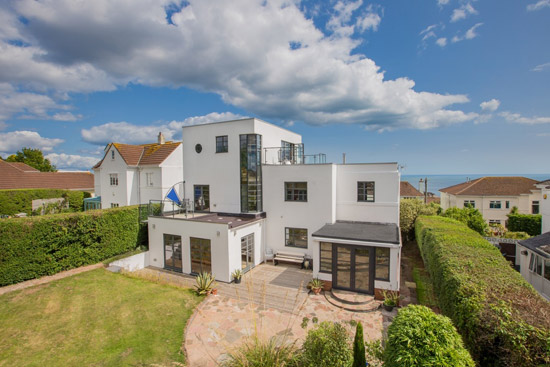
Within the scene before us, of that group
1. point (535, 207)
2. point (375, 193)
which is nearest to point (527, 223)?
point (535, 207)

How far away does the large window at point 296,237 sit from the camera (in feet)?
55.2

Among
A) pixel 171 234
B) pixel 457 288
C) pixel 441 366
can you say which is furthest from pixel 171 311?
pixel 457 288

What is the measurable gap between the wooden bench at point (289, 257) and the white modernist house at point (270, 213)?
0.76 ft

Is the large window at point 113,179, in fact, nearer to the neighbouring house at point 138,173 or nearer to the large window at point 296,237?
the neighbouring house at point 138,173

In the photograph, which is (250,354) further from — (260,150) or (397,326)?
(260,150)

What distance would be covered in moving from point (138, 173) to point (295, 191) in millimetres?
17072

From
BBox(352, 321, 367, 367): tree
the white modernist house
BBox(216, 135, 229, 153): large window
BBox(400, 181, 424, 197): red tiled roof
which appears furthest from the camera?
BBox(400, 181, 424, 197): red tiled roof

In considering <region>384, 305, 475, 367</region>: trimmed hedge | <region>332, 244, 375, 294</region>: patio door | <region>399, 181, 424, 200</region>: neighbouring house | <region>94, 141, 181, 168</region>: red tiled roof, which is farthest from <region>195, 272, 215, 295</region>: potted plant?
<region>399, 181, 424, 200</region>: neighbouring house

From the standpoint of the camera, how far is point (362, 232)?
13750 millimetres

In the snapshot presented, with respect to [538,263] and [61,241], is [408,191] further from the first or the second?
[61,241]

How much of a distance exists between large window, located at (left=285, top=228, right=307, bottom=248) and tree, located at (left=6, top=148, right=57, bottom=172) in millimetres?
63965

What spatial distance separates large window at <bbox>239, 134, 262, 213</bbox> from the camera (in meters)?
17.7

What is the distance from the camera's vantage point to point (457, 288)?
22.3ft

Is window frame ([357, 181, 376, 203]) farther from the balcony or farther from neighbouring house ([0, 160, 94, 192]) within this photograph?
neighbouring house ([0, 160, 94, 192])
